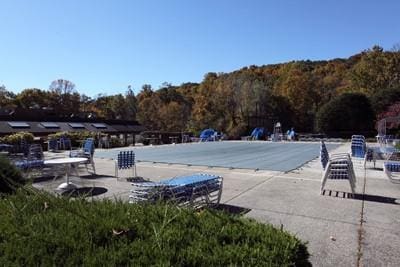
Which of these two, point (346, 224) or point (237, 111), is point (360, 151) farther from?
point (237, 111)

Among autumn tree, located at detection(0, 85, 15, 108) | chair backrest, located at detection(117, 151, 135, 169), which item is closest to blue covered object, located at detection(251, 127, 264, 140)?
chair backrest, located at detection(117, 151, 135, 169)

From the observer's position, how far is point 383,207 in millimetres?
5777

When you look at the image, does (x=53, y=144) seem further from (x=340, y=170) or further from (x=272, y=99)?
(x=272, y=99)

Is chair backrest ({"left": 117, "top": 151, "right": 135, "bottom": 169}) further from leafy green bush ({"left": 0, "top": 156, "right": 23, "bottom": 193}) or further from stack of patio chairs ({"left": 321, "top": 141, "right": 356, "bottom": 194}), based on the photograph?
stack of patio chairs ({"left": 321, "top": 141, "right": 356, "bottom": 194})

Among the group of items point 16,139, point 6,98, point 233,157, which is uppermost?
point 6,98

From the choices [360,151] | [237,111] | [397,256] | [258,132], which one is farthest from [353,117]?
[397,256]

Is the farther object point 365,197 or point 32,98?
point 32,98

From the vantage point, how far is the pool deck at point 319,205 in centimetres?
382

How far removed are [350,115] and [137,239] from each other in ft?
103

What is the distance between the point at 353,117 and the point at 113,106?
39.0 metres

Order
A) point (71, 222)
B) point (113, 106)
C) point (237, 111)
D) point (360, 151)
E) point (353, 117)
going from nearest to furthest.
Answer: point (71, 222), point (360, 151), point (353, 117), point (237, 111), point (113, 106)

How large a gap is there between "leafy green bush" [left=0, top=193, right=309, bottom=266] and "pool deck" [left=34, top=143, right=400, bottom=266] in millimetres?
658

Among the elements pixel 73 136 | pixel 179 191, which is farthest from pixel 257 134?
Answer: pixel 179 191

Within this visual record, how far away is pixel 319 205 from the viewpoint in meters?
5.87
